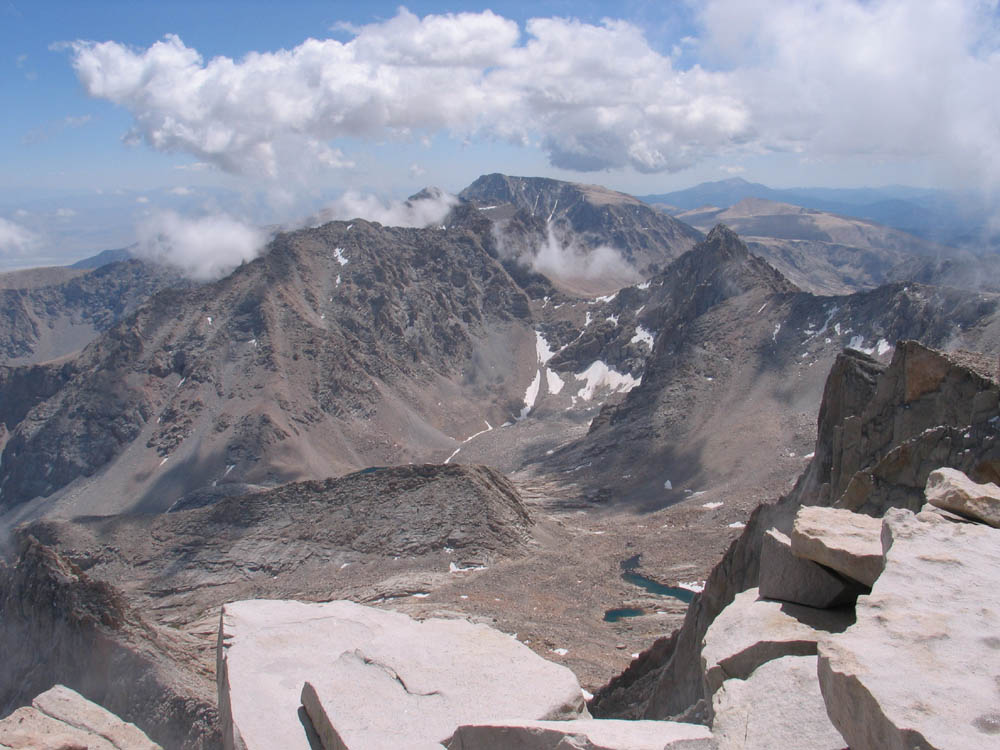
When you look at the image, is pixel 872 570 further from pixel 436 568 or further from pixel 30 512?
pixel 30 512

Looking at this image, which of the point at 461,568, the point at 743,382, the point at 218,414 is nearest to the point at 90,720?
the point at 461,568

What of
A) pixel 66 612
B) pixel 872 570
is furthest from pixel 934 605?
pixel 66 612

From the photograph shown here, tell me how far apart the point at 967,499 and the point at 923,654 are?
Result: 5.58 meters

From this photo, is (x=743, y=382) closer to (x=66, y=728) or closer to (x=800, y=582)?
(x=66, y=728)

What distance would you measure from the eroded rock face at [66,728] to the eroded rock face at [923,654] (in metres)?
20.5

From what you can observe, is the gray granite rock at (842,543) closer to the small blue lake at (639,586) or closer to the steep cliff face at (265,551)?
the steep cliff face at (265,551)

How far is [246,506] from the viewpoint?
302ft

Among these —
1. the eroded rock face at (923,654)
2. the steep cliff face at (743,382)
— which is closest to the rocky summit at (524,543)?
the eroded rock face at (923,654)

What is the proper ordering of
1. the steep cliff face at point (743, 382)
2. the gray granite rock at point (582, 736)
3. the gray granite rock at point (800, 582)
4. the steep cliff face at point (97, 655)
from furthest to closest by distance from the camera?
the steep cliff face at point (743, 382) < the steep cliff face at point (97, 655) < the gray granite rock at point (800, 582) < the gray granite rock at point (582, 736)

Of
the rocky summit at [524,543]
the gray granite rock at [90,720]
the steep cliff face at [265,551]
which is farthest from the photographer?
the steep cliff face at [265,551]

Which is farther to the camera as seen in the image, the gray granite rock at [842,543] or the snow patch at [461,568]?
the snow patch at [461,568]

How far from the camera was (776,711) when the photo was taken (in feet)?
33.1

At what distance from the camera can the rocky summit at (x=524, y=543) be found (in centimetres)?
1127

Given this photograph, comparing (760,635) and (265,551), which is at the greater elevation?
(760,635)
